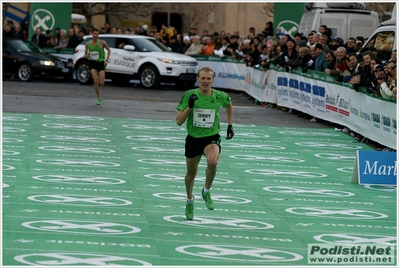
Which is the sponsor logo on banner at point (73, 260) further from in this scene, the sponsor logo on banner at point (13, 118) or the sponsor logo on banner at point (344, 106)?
the sponsor logo on banner at point (344, 106)

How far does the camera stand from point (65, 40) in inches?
1435


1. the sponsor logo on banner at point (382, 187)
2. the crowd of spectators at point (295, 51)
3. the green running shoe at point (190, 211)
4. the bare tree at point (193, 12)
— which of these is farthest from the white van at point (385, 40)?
the bare tree at point (193, 12)

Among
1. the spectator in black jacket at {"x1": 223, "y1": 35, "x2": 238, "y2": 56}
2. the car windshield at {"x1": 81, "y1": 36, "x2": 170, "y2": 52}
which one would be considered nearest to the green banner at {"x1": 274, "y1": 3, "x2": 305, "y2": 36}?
the spectator in black jacket at {"x1": 223, "y1": 35, "x2": 238, "y2": 56}

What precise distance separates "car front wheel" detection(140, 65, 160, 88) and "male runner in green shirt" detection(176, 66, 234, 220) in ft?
70.5

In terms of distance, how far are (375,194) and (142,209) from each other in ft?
12.3

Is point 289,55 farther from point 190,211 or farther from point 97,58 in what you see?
point 190,211

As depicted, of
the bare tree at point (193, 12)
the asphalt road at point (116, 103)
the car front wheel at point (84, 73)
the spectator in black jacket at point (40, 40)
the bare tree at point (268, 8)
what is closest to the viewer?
the asphalt road at point (116, 103)

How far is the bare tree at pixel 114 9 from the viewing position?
60.9m

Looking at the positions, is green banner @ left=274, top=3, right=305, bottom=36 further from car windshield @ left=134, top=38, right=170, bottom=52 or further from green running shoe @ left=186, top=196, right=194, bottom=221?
green running shoe @ left=186, top=196, right=194, bottom=221

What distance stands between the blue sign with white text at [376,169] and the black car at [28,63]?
20843 millimetres

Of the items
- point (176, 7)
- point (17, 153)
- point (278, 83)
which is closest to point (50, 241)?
point (17, 153)

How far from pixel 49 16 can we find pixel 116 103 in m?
11.8

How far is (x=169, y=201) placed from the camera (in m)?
Answer: 12.5

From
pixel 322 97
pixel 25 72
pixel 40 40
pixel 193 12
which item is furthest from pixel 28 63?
pixel 193 12
